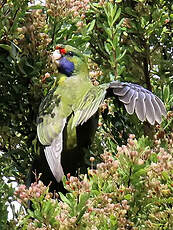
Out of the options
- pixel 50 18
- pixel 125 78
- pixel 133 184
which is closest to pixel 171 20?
pixel 125 78

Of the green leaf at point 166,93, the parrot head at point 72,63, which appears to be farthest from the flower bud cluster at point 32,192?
the parrot head at point 72,63

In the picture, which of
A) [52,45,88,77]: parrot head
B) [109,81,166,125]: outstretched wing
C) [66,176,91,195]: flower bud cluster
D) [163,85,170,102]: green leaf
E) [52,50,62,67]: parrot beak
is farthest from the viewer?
[52,45,88,77]: parrot head

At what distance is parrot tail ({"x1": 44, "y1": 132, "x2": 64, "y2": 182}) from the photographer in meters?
2.11

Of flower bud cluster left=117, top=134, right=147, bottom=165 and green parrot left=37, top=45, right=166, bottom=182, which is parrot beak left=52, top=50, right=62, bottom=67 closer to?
green parrot left=37, top=45, right=166, bottom=182

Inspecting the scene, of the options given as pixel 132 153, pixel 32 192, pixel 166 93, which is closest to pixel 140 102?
pixel 166 93

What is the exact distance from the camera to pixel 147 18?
2363 mm

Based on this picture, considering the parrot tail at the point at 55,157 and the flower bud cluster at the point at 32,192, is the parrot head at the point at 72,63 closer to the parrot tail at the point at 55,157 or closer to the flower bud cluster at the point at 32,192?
the parrot tail at the point at 55,157

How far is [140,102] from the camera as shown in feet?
6.84

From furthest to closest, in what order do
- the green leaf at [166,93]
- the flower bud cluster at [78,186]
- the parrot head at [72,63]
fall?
the parrot head at [72,63] < the green leaf at [166,93] < the flower bud cluster at [78,186]

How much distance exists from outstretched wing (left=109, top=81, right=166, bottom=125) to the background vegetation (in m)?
0.08

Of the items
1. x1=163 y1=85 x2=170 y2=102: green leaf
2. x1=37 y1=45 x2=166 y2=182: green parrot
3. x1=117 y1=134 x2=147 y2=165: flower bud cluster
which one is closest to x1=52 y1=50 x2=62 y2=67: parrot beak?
x1=37 y1=45 x2=166 y2=182: green parrot

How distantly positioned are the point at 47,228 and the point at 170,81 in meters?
1.33

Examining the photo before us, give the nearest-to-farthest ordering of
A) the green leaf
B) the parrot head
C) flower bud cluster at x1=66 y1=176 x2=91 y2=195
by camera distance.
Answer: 1. flower bud cluster at x1=66 y1=176 x2=91 y2=195
2. the green leaf
3. the parrot head

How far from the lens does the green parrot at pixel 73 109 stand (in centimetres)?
208
